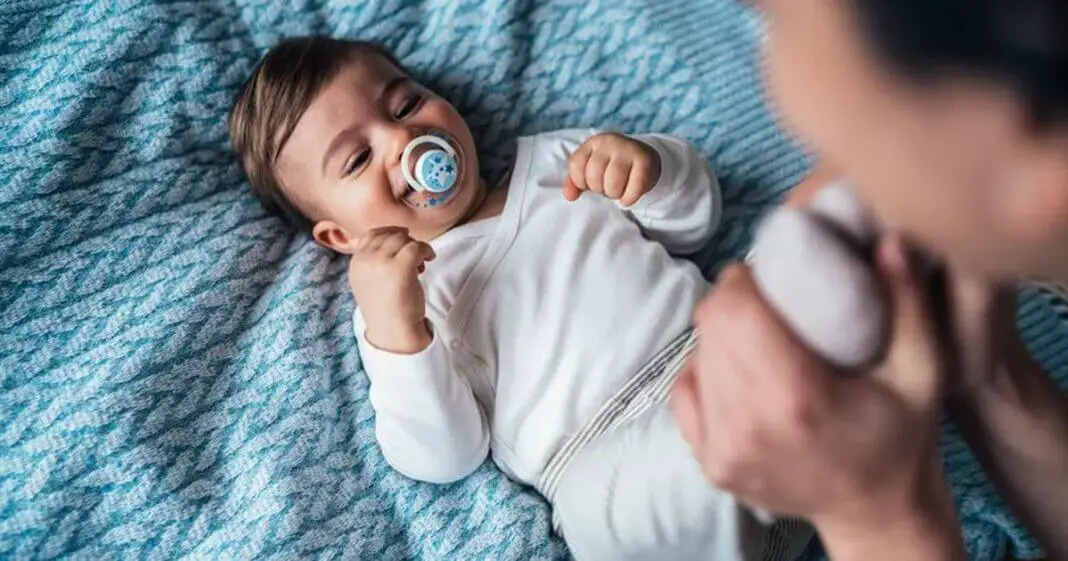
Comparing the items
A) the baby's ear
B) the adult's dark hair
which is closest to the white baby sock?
the adult's dark hair

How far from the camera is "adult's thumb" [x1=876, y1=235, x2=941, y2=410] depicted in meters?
0.37

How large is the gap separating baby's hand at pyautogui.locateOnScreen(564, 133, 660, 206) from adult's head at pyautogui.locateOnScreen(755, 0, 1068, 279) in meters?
0.58

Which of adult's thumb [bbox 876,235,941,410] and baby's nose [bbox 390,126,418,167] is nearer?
adult's thumb [bbox 876,235,941,410]

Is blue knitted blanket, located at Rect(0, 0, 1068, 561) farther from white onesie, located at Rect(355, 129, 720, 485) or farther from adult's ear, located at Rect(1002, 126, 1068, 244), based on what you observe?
adult's ear, located at Rect(1002, 126, 1068, 244)

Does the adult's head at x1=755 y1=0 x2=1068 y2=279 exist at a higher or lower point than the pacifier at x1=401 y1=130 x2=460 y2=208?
higher

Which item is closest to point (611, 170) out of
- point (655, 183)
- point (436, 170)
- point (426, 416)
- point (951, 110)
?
point (655, 183)

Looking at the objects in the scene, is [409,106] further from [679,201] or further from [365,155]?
[679,201]

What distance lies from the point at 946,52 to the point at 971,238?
58 millimetres

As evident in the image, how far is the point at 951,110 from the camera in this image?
0.25m

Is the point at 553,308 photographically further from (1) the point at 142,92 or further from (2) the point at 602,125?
(1) the point at 142,92

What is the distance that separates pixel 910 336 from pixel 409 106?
0.72m

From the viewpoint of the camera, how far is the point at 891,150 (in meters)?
0.26

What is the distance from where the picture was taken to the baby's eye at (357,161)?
938mm

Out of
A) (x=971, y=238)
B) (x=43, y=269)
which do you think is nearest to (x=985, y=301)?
(x=971, y=238)
